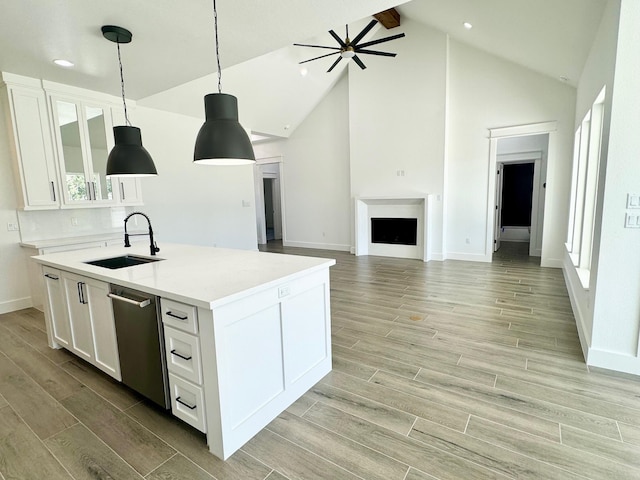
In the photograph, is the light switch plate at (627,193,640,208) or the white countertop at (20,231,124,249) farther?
the white countertop at (20,231,124,249)

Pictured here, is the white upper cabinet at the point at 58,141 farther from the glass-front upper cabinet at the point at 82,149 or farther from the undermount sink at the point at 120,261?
the undermount sink at the point at 120,261

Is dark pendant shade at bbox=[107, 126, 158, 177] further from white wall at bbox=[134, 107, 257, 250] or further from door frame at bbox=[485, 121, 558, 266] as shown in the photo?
door frame at bbox=[485, 121, 558, 266]

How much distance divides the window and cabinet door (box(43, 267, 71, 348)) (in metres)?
4.58

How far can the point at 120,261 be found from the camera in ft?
9.55

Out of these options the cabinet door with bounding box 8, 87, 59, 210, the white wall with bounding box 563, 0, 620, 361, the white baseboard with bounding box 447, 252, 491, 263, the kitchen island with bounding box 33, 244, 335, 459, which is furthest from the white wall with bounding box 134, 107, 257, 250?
the white wall with bounding box 563, 0, 620, 361

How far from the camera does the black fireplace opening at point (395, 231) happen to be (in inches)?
268

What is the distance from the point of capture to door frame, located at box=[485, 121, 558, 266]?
5402 millimetres

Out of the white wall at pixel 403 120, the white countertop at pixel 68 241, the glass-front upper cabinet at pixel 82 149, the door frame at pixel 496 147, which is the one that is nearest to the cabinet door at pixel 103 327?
the white countertop at pixel 68 241

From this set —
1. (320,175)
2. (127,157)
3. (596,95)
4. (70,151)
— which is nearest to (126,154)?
(127,157)

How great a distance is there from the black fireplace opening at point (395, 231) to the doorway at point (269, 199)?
2.84 meters

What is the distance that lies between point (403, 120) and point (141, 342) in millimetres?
6117

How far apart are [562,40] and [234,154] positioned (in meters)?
4.20

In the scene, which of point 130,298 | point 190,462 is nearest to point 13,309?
point 130,298

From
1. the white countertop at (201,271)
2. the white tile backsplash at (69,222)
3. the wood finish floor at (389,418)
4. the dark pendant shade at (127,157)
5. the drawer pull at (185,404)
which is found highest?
the dark pendant shade at (127,157)
